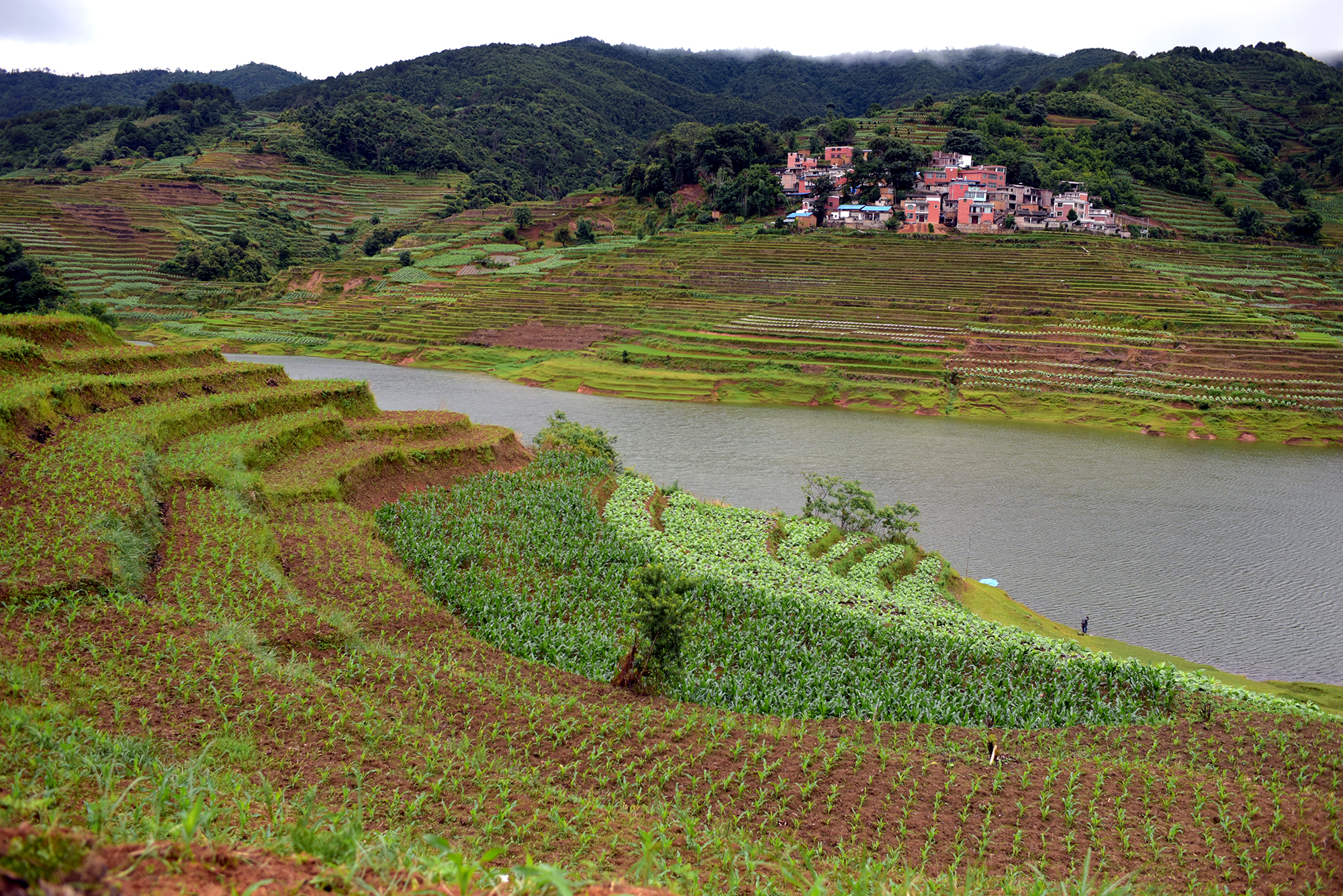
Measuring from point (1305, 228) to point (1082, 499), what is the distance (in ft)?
181

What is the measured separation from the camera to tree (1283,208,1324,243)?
60688 millimetres

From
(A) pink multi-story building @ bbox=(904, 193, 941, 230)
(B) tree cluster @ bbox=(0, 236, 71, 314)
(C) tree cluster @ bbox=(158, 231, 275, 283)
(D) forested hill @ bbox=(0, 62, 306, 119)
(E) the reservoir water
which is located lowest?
(E) the reservoir water

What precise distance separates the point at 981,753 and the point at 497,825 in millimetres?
6703

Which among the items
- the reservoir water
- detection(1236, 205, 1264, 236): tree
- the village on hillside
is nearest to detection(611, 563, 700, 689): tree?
the reservoir water

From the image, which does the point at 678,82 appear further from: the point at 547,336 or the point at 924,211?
the point at 547,336

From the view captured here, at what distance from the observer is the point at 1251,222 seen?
63.4 meters

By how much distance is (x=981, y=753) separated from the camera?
32.3 feet

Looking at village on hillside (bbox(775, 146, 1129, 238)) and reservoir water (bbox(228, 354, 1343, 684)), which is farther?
village on hillside (bbox(775, 146, 1129, 238))

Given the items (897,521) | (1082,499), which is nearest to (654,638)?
(897,521)

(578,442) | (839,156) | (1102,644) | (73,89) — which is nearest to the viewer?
(1102,644)

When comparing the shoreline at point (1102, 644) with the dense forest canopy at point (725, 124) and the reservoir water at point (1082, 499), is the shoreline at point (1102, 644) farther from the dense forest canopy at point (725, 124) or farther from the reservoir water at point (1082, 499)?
the dense forest canopy at point (725, 124)

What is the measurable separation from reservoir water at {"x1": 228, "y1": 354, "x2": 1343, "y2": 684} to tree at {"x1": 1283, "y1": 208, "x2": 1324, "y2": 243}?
38758 mm

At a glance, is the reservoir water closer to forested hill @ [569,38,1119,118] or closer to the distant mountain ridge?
the distant mountain ridge

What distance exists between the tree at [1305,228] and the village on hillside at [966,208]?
1297 cm
